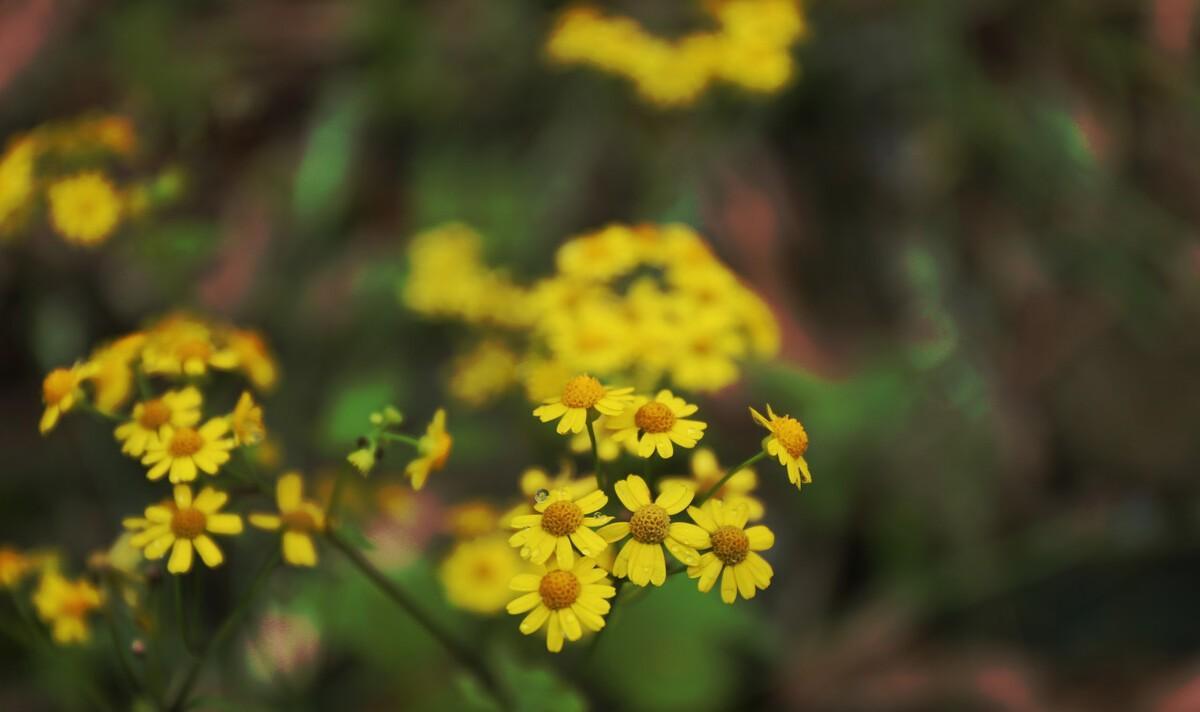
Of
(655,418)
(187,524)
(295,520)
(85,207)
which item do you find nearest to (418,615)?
(295,520)

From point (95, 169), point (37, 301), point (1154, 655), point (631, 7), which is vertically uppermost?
point (95, 169)

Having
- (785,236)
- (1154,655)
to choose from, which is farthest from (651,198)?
(1154,655)

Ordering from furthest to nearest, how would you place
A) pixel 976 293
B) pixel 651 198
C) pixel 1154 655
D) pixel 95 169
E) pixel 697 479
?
pixel 976 293 < pixel 651 198 < pixel 1154 655 < pixel 95 169 < pixel 697 479

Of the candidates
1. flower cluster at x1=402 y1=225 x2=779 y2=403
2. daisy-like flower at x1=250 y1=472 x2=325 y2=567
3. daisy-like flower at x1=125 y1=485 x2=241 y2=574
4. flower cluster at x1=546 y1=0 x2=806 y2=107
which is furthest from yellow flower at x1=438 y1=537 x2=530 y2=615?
flower cluster at x1=546 y1=0 x2=806 y2=107

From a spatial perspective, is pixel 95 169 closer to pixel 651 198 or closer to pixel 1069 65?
pixel 651 198

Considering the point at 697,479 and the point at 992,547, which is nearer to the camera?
the point at 697,479

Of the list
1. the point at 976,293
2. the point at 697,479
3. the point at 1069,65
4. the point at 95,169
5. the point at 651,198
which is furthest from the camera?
the point at 1069,65

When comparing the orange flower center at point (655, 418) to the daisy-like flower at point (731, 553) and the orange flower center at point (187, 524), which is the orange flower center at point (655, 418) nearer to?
the daisy-like flower at point (731, 553)

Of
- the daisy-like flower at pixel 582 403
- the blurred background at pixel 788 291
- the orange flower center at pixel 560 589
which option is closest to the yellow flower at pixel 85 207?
the blurred background at pixel 788 291
